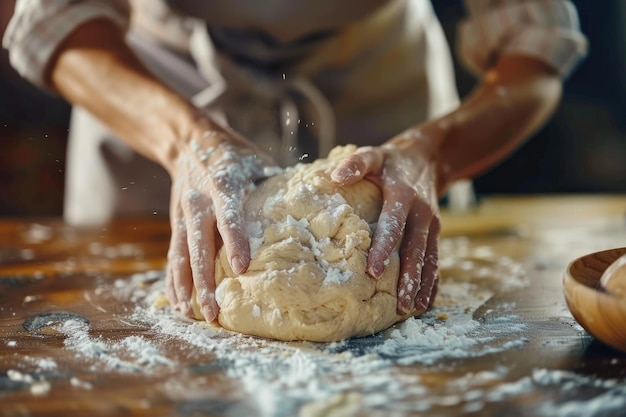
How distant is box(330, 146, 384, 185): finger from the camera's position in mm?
1104

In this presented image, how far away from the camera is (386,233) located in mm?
1083

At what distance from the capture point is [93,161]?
214 cm

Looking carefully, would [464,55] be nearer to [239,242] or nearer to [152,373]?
[239,242]

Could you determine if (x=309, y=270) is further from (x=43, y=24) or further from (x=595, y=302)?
(x=43, y=24)

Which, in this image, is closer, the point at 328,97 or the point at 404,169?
the point at 404,169

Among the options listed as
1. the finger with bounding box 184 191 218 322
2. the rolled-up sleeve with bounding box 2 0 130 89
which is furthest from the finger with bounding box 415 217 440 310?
the rolled-up sleeve with bounding box 2 0 130 89

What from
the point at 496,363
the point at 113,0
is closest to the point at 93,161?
the point at 113,0

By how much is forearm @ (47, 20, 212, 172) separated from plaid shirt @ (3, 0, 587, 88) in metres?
0.03

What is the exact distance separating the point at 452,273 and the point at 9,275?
3.30 ft

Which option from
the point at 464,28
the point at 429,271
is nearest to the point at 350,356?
the point at 429,271

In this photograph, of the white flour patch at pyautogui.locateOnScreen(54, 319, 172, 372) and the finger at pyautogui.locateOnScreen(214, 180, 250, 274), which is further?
the finger at pyautogui.locateOnScreen(214, 180, 250, 274)

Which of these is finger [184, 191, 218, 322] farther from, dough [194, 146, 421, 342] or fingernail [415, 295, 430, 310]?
fingernail [415, 295, 430, 310]

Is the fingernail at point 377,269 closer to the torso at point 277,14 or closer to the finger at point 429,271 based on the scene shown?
the finger at point 429,271

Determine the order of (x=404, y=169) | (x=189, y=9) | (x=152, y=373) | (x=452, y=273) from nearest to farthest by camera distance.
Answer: (x=152, y=373)
(x=404, y=169)
(x=452, y=273)
(x=189, y=9)
